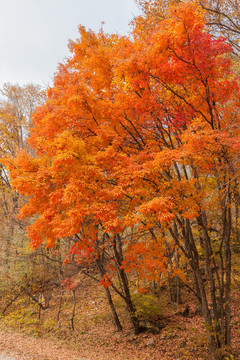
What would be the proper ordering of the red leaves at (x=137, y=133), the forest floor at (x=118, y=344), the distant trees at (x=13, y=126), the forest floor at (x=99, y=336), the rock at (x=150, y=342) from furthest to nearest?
1. the distant trees at (x=13, y=126)
2. the rock at (x=150, y=342)
3. the forest floor at (x=99, y=336)
4. the forest floor at (x=118, y=344)
5. the red leaves at (x=137, y=133)

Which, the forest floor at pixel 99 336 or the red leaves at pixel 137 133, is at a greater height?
the red leaves at pixel 137 133

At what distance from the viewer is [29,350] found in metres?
8.05

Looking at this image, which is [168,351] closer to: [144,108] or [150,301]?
[150,301]

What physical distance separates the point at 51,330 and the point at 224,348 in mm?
7873

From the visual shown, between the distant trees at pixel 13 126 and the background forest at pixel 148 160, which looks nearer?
the background forest at pixel 148 160

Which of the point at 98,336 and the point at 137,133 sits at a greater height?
the point at 137,133

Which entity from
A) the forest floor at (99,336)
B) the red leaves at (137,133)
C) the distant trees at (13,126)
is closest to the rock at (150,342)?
the forest floor at (99,336)

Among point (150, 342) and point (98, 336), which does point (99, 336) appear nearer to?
point (98, 336)

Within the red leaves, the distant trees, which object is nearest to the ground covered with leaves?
the red leaves

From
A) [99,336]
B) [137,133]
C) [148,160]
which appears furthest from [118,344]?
[137,133]

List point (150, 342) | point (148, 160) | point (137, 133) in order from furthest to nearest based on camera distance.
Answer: point (150, 342)
point (137, 133)
point (148, 160)

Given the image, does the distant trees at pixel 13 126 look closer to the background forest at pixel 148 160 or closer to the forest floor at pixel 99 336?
the forest floor at pixel 99 336

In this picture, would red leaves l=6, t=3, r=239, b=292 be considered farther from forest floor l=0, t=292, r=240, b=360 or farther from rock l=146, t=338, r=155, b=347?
rock l=146, t=338, r=155, b=347

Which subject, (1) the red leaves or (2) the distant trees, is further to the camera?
(2) the distant trees
